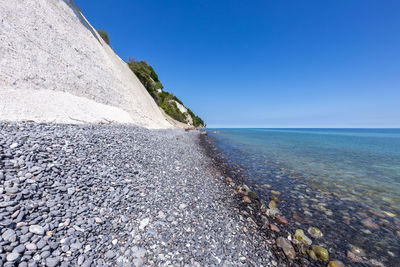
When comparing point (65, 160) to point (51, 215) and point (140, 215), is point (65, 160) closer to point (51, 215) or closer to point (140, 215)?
point (51, 215)

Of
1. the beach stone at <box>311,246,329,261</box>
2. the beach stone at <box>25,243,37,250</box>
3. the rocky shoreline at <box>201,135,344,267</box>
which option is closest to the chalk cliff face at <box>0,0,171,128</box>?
the beach stone at <box>25,243,37,250</box>

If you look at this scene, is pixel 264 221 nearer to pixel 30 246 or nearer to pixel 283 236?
pixel 283 236

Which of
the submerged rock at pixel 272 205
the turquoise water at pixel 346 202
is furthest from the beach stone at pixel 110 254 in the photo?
the turquoise water at pixel 346 202

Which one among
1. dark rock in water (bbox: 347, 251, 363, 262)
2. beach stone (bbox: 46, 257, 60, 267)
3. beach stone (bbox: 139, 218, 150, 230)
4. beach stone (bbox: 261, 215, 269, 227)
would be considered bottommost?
dark rock in water (bbox: 347, 251, 363, 262)

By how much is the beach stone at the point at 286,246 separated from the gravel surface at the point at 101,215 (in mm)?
439

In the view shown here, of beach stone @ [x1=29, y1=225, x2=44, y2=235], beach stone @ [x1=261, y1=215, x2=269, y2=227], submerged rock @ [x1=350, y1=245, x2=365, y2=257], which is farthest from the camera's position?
beach stone @ [x1=261, y1=215, x2=269, y2=227]

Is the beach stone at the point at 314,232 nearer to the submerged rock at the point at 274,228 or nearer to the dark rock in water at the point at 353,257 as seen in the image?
the dark rock in water at the point at 353,257

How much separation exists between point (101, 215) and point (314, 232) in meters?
6.45

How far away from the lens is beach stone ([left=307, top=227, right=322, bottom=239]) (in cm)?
454

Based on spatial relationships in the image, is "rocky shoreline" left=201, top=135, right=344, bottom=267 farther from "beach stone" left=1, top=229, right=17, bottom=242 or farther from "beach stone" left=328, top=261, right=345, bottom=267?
"beach stone" left=1, top=229, right=17, bottom=242

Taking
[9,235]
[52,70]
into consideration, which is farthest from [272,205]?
[52,70]

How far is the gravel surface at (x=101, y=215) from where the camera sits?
244cm

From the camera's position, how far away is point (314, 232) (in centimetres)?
464

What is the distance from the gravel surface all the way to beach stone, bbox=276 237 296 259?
17.3 inches
